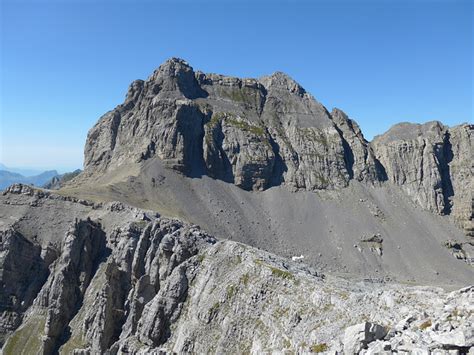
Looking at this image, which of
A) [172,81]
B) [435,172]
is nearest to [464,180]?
[435,172]

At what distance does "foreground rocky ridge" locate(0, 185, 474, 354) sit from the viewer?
118 ft

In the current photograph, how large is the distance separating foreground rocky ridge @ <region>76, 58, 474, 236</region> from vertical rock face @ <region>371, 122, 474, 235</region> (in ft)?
1.34

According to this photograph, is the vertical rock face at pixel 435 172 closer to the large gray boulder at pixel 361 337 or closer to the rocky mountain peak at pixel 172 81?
the rocky mountain peak at pixel 172 81

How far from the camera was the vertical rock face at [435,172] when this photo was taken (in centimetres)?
17975

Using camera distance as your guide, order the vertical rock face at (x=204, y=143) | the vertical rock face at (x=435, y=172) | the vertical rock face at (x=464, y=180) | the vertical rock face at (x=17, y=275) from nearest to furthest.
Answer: the vertical rock face at (x=17, y=275)
the vertical rock face at (x=464, y=180)
the vertical rock face at (x=204, y=143)
the vertical rock face at (x=435, y=172)

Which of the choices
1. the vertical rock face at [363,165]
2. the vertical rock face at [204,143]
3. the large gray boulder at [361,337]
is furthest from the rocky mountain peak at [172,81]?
the large gray boulder at [361,337]

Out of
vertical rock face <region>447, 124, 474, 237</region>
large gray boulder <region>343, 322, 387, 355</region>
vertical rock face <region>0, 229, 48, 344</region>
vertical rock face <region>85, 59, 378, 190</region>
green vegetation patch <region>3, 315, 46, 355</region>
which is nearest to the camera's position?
large gray boulder <region>343, 322, 387, 355</region>

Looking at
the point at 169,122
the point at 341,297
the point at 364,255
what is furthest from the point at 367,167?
the point at 341,297

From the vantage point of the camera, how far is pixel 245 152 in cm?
18238

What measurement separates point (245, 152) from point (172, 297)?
117 meters

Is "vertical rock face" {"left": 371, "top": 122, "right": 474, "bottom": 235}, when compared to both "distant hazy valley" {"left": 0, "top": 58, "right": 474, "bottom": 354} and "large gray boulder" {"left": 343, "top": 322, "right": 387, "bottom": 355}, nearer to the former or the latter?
"distant hazy valley" {"left": 0, "top": 58, "right": 474, "bottom": 354}

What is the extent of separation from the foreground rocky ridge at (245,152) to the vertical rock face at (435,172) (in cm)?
41

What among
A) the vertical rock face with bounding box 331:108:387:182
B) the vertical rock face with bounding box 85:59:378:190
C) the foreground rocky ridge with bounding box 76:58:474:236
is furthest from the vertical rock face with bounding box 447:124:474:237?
the vertical rock face with bounding box 85:59:378:190

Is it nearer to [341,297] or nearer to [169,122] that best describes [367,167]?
[169,122]
